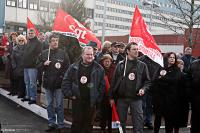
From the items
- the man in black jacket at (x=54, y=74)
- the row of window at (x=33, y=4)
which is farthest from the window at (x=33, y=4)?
the man in black jacket at (x=54, y=74)

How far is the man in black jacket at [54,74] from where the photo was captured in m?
8.59

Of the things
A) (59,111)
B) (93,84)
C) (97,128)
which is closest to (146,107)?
(97,128)

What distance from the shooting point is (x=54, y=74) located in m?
8.59

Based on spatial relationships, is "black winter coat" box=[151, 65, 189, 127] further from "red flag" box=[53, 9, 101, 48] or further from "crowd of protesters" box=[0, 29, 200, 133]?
"red flag" box=[53, 9, 101, 48]

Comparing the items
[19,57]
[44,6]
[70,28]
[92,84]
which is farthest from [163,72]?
[44,6]

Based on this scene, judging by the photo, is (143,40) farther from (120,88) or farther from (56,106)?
(56,106)

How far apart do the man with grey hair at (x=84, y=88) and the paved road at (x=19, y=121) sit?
1.58 metres

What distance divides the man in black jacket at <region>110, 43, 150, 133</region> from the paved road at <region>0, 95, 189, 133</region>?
5.85 feet

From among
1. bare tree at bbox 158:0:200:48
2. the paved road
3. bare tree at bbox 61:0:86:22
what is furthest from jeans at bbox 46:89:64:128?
bare tree at bbox 158:0:200:48

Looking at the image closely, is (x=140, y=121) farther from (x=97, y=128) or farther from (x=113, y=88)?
(x=97, y=128)

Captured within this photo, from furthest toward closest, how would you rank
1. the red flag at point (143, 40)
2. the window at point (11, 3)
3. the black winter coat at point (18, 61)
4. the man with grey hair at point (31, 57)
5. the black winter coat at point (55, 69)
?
the window at point (11, 3), the black winter coat at point (18, 61), the man with grey hair at point (31, 57), the black winter coat at point (55, 69), the red flag at point (143, 40)

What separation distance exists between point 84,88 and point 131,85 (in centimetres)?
89

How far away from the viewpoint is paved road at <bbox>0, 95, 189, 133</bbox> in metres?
8.92

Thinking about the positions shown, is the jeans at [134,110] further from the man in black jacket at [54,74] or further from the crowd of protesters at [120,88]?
the man in black jacket at [54,74]
